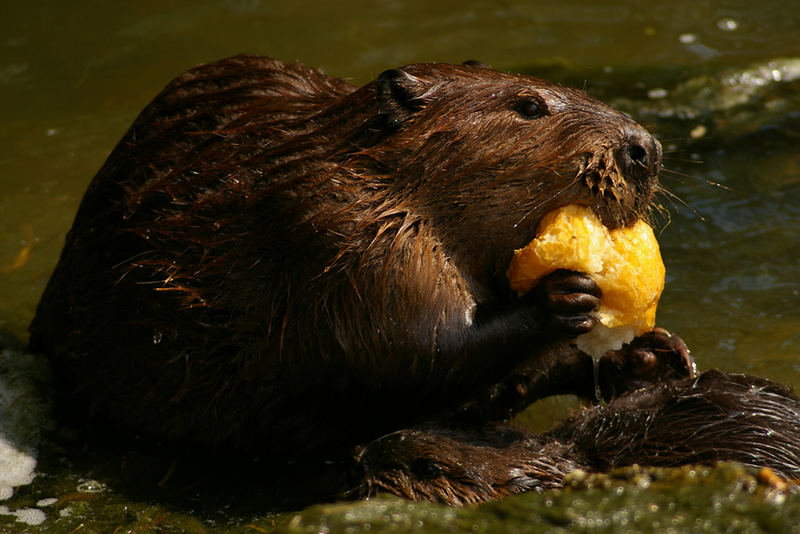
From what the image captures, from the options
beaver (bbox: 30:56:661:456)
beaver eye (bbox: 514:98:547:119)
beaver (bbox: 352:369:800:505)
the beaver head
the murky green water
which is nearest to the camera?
beaver (bbox: 352:369:800:505)

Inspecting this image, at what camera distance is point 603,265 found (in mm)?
4023

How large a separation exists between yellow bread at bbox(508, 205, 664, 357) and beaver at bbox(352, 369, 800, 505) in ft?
1.05

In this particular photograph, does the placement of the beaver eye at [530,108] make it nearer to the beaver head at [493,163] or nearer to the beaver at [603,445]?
the beaver head at [493,163]

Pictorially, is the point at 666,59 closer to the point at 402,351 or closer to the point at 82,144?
the point at 82,144

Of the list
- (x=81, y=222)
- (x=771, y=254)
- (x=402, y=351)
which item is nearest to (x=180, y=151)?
(x=81, y=222)

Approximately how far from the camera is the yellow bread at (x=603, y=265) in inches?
158

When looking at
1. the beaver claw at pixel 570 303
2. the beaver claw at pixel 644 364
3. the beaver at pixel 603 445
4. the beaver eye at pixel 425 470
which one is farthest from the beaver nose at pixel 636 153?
the beaver eye at pixel 425 470

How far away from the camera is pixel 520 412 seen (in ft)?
15.7

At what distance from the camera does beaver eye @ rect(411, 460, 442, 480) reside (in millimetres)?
3920

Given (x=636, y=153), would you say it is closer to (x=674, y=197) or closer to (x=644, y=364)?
(x=644, y=364)

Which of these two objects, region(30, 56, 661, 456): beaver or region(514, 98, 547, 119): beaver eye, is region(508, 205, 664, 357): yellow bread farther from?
region(514, 98, 547, 119): beaver eye

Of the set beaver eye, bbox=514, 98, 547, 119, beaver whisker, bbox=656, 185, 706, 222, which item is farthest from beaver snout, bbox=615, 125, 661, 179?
beaver eye, bbox=514, 98, 547, 119

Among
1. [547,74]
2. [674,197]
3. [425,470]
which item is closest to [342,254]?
[425,470]

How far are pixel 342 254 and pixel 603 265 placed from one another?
38.1 inches
